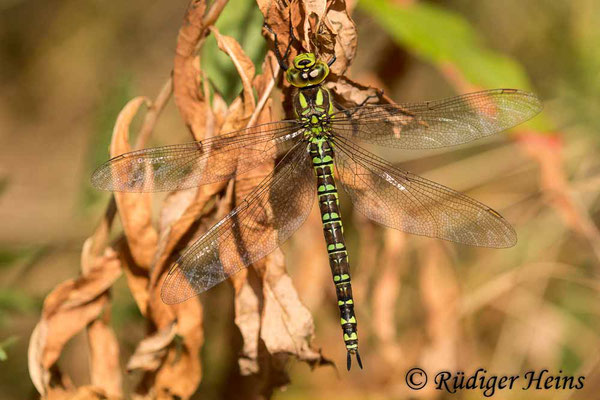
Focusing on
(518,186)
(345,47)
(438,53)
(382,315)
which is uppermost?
(438,53)

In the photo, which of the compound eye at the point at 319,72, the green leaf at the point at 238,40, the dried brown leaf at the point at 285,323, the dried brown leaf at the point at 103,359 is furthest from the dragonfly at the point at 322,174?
the dried brown leaf at the point at 103,359

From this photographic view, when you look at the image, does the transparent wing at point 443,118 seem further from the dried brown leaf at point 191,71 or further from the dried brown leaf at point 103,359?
the dried brown leaf at point 103,359

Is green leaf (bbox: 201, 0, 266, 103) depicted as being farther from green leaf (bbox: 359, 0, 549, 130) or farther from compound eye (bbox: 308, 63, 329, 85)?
green leaf (bbox: 359, 0, 549, 130)

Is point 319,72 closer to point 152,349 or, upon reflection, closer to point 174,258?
point 174,258

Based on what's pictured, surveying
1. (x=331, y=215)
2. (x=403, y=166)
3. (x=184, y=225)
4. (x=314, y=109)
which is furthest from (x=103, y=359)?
(x=403, y=166)

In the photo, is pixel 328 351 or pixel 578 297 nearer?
pixel 328 351

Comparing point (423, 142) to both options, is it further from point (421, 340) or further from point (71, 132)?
point (71, 132)

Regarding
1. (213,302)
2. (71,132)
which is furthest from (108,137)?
(71,132)
